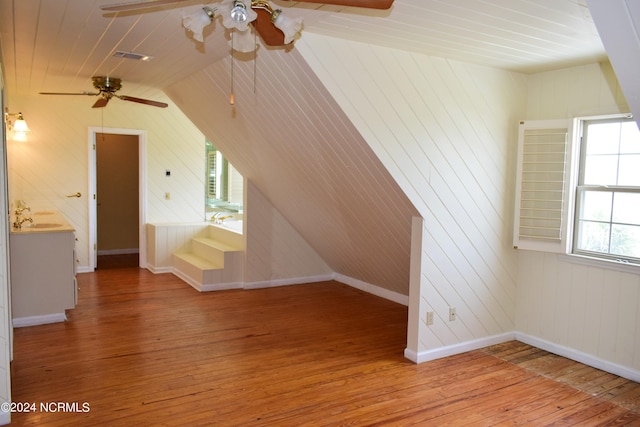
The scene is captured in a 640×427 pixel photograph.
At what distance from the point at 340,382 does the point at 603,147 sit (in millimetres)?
2816

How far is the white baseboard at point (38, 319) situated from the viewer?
4340 millimetres

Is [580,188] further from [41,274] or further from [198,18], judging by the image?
[41,274]

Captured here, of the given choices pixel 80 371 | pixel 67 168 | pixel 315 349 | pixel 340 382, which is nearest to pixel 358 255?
pixel 315 349

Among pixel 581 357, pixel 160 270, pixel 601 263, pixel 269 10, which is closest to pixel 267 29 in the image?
pixel 269 10

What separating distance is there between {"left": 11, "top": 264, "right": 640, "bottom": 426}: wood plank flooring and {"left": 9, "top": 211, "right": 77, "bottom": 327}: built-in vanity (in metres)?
0.19

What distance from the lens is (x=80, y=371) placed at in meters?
3.43

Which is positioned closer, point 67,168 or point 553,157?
point 553,157

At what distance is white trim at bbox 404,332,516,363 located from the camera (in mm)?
3783

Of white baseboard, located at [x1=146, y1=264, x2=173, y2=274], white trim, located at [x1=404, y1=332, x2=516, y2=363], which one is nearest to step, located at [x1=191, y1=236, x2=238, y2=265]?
white baseboard, located at [x1=146, y1=264, x2=173, y2=274]

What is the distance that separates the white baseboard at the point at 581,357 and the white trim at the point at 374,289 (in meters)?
1.50

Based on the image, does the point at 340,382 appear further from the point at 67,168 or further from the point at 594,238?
the point at 67,168

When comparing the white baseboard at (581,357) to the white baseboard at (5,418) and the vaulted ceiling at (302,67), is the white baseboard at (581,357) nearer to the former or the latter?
the vaulted ceiling at (302,67)

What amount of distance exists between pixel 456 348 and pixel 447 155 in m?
1.66

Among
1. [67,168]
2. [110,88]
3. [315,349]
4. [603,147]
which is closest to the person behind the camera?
[603,147]
